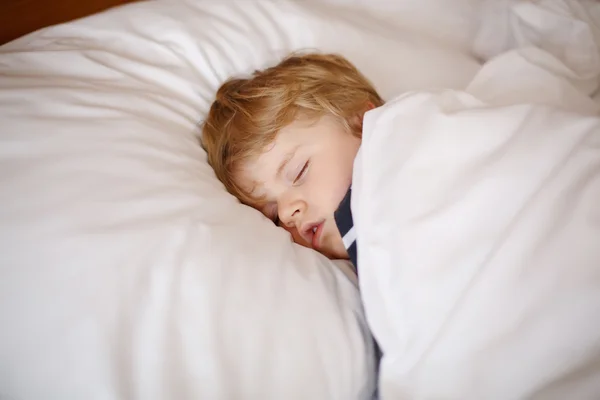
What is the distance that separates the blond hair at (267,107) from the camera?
0.83m

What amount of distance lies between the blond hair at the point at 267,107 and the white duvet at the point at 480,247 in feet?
0.60

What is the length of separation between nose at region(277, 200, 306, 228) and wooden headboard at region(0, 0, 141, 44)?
62 cm

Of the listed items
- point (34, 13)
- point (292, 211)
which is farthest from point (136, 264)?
point (34, 13)

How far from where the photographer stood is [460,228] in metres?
0.58

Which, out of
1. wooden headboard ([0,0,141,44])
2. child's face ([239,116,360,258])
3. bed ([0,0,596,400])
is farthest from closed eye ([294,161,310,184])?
wooden headboard ([0,0,141,44])

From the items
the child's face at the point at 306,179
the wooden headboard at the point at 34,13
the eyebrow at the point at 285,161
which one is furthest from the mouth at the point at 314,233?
the wooden headboard at the point at 34,13

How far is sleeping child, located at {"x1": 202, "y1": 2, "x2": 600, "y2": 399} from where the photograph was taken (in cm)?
51

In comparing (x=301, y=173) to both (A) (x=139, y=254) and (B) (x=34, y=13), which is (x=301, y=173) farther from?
(B) (x=34, y=13)

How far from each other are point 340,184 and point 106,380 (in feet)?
1.53

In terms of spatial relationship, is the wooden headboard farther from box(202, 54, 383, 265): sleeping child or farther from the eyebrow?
the eyebrow

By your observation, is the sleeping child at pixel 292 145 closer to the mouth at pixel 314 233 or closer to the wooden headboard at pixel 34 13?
the mouth at pixel 314 233

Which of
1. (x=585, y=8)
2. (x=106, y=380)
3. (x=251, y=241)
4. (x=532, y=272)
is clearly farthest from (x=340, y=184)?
(x=585, y=8)

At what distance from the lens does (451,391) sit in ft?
1.79

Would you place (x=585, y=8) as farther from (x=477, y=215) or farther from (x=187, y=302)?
(x=187, y=302)
